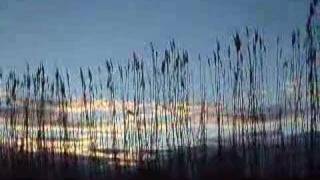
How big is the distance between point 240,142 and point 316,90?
2.22 meters

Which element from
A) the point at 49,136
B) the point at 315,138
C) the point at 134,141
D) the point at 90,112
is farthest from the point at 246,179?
the point at 49,136

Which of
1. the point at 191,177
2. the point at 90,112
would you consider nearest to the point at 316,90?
the point at 191,177

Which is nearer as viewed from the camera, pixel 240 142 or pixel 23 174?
pixel 240 142

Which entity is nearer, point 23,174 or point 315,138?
point 315,138

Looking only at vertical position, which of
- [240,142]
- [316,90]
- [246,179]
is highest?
[316,90]

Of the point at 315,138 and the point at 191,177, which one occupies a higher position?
the point at 315,138

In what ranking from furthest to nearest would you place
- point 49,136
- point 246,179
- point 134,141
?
point 49,136
point 134,141
point 246,179

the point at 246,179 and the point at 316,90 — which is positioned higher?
the point at 316,90

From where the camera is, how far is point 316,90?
1344 centimetres

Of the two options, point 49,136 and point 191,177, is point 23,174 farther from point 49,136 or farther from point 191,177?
point 191,177

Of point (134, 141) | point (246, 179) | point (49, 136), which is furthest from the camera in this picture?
point (49, 136)

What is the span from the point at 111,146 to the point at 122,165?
0.65 meters

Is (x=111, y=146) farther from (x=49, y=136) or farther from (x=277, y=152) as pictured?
(x=277, y=152)

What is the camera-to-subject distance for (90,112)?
1471 cm
